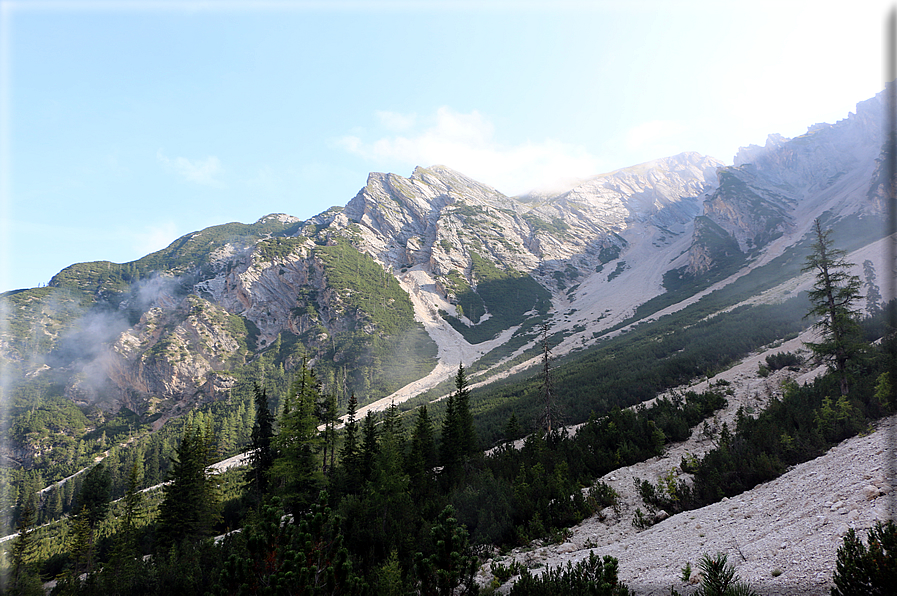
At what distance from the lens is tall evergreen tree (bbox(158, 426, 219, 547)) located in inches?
965

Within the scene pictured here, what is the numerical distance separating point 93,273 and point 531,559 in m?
234

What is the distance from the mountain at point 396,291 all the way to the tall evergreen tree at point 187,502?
5445cm

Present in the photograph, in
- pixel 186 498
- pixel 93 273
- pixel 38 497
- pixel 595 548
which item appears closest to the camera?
pixel 595 548

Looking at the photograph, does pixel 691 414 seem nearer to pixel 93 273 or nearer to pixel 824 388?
pixel 824 388

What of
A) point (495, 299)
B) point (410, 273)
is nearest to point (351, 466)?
point (495, 299)

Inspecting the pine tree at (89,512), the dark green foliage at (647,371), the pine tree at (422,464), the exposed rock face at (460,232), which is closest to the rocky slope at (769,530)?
the pine tree at (422,464)

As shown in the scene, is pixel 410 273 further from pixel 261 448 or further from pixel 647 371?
pixel 261 448

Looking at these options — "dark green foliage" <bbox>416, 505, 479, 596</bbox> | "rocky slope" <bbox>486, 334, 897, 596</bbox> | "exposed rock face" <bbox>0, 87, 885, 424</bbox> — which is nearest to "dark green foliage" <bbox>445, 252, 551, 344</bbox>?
"exposed rock face" <bbox>0, 87, 885, 424</bbox>

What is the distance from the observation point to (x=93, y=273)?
17038 centimetres

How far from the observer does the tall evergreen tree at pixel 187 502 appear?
24.5m

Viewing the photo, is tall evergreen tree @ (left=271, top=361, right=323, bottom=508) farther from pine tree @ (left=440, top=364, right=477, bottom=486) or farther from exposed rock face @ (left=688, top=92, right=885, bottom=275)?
exposed rock face @ (left=688, top=92, right=885, bottom=275)

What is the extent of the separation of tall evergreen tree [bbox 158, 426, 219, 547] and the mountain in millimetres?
54447

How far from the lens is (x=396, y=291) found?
415ft

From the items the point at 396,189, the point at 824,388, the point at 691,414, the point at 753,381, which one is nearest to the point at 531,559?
the point at 691,414
